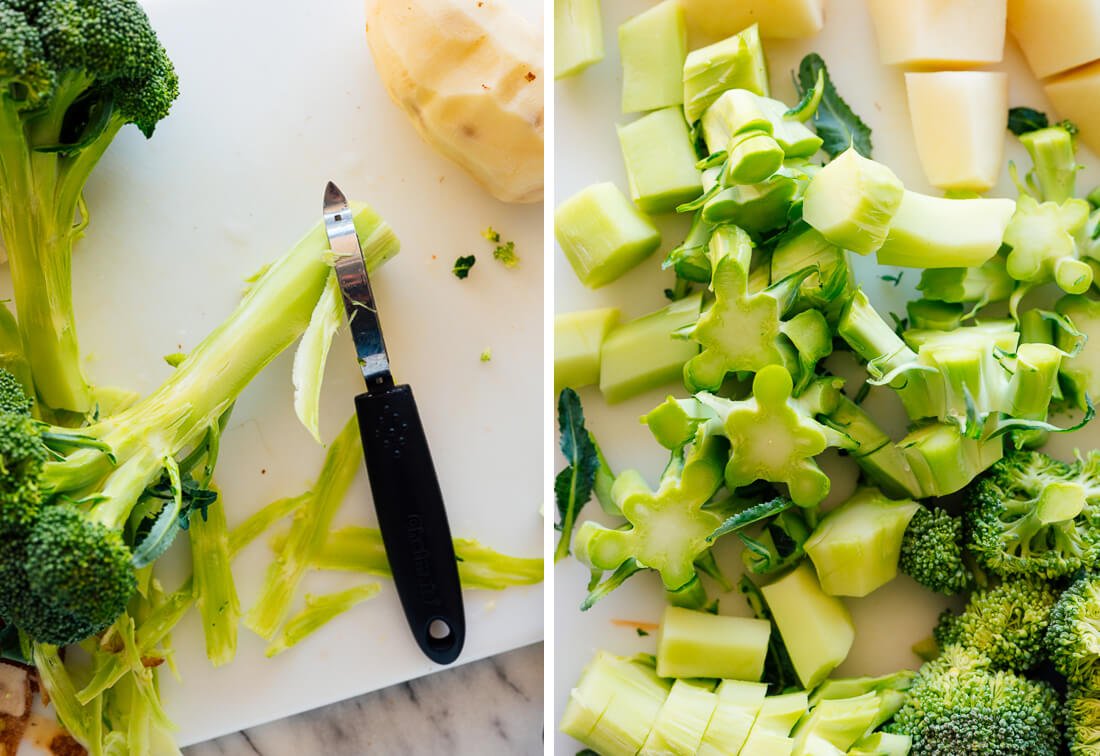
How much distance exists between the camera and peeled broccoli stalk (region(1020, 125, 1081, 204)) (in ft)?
5.66

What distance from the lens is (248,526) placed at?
169cm

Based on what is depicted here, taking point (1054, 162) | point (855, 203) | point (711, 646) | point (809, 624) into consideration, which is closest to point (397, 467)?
point (711, 646)

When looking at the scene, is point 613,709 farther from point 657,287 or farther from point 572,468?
point 657,287

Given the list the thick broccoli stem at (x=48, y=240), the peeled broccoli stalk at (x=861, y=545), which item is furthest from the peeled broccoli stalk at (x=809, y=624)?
the thick broccoli stem at (x=48, y=240)

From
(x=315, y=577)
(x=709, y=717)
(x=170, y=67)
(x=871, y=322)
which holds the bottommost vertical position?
(x=709, y=717)

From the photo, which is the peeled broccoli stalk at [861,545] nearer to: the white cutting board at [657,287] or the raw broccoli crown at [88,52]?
the white cutting board at [657,287]

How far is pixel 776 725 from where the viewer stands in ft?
5.24

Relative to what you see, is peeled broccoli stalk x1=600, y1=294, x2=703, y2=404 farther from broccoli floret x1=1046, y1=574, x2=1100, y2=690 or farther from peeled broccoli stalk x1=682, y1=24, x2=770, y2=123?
broccoli floret x1=1046, y1=574, x2=1100, y2=690

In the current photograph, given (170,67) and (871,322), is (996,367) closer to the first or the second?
(871,322)

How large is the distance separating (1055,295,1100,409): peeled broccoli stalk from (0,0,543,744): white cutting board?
842 mm

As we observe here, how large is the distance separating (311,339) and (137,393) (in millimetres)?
306

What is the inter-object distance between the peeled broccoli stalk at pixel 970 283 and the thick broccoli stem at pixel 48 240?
50.0 inches

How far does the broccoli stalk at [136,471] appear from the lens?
4.49 ft

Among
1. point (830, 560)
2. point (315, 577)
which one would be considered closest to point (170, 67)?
point (315, 577)
